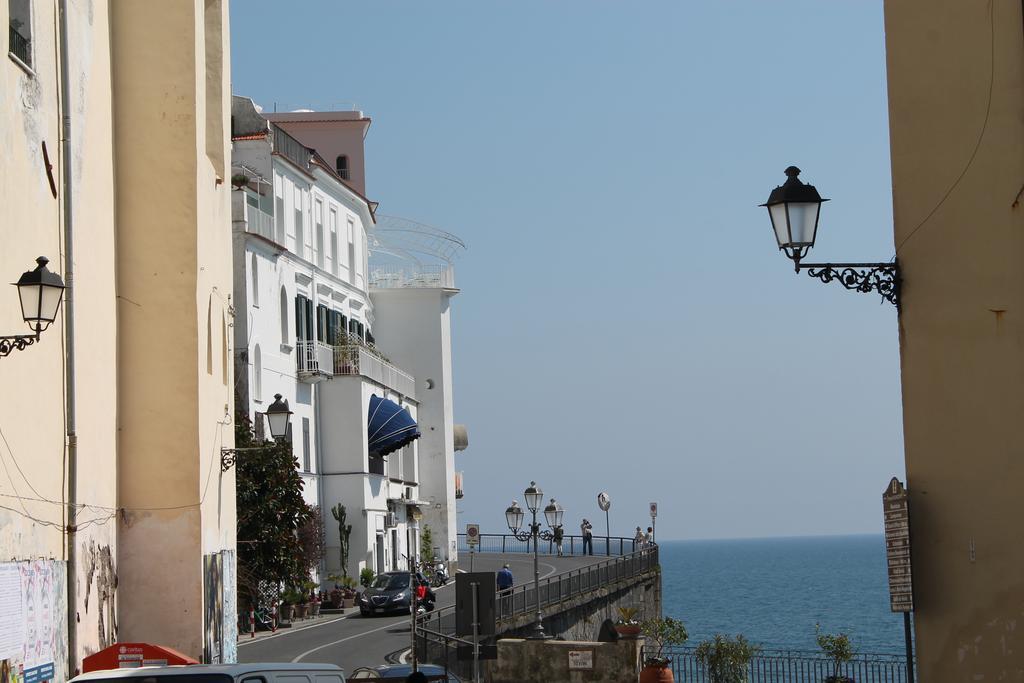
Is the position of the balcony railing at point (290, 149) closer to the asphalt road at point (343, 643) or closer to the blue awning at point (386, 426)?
Answer: the blue awning at point (386, 426)

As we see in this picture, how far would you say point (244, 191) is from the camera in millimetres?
47688

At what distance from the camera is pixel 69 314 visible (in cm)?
Result: 1778

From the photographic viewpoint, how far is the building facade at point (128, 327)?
55.1 ft

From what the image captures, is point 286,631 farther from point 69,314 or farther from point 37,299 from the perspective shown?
point 37,299

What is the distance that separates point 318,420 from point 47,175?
3706 cm

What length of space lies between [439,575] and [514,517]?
2386 cm

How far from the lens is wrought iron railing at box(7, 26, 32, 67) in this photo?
1595 cm

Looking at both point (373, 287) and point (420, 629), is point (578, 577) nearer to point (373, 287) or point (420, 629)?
point (420, 629)

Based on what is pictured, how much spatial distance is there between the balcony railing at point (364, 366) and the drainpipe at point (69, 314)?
36.9m

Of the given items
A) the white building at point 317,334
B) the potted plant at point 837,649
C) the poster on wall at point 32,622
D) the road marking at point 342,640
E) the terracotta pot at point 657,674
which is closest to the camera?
the poster on wall at point 32,622

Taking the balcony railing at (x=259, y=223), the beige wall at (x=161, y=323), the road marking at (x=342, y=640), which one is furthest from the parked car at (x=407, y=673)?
the balcony railing at (x=259, y=223)

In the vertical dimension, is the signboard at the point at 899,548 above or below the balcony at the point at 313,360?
below

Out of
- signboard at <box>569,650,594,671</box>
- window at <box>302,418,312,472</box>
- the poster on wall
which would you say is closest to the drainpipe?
the poster on wall

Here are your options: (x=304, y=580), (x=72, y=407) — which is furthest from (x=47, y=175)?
(x=304, y=580)
